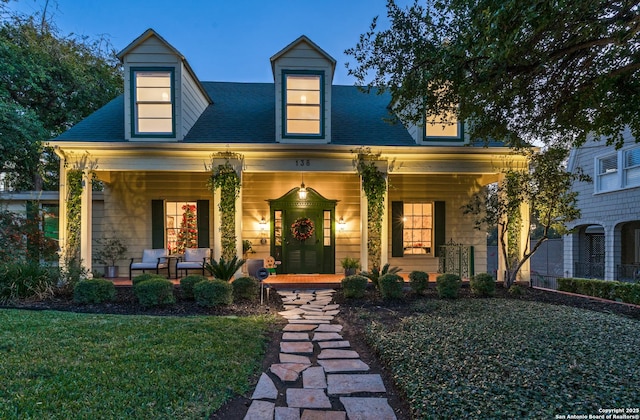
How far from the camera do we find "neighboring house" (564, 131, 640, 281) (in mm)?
10359

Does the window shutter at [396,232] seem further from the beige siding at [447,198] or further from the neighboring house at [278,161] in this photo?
the beige siding at [447,198]

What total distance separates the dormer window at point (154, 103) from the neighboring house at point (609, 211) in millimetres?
12237

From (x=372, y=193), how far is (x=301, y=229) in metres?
2.44

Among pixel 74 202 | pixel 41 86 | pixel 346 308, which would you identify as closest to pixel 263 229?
pixel 346 308

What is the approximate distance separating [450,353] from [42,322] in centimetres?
510

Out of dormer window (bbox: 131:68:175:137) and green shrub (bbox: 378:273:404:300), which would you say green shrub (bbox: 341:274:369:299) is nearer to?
green shrub (bbox: 378:273:404:300)

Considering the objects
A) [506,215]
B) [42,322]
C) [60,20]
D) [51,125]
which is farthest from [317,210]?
[60,20]

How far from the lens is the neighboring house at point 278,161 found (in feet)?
25.7

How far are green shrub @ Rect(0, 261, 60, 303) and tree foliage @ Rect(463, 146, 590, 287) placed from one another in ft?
29.0

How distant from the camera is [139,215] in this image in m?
9.52

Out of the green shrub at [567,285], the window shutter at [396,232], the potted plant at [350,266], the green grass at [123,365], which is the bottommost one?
the green shrub at [567,285]

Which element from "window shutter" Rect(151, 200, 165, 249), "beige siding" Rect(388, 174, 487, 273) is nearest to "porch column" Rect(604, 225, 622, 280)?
"beige siding" Rect(388, 174, 487, 273)

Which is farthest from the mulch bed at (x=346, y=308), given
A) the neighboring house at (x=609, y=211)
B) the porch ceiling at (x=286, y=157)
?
the neighboring house at (x=609, y=211)

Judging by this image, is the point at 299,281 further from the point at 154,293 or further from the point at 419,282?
the point at 154,293
